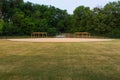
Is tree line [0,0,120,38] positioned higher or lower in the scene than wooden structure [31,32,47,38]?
higher

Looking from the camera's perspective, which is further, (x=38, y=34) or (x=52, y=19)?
(x=52, y=19)

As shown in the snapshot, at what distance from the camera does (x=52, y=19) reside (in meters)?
64.1

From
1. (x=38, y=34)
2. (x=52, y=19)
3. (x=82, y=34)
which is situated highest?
(x=52, y=19)

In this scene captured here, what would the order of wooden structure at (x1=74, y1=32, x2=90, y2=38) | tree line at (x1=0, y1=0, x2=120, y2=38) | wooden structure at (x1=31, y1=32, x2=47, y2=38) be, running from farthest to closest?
wooden structure at (x1=31, y1=32, x2=47, y2=38), wooden structure at (x1=74, y1=32, x2=90, y2=38), tree line at (x1=0, y1=0, x2=120, y2=38)

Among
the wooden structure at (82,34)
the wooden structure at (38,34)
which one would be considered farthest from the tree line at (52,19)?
the wooden structure at (82,34)

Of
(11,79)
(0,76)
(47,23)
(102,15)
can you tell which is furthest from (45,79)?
(47,23)

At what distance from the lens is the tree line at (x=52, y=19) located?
2046 inches

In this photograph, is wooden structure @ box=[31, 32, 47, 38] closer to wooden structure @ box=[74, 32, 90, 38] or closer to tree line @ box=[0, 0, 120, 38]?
tree line @ box=[0, 0, 120, 38]

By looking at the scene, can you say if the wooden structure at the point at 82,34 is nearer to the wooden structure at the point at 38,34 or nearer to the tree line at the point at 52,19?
the tree line at the point at 52,19

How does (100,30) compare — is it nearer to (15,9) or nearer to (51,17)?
(51,17)

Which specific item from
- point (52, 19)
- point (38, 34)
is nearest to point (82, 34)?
point (38, 34)

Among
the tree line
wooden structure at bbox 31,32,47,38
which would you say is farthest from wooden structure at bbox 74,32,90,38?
wooden structure at bbox 31,32,47,38

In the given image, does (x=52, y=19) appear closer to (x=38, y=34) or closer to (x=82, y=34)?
(x=38, y=34)

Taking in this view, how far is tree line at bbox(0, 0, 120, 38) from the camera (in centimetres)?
5197
